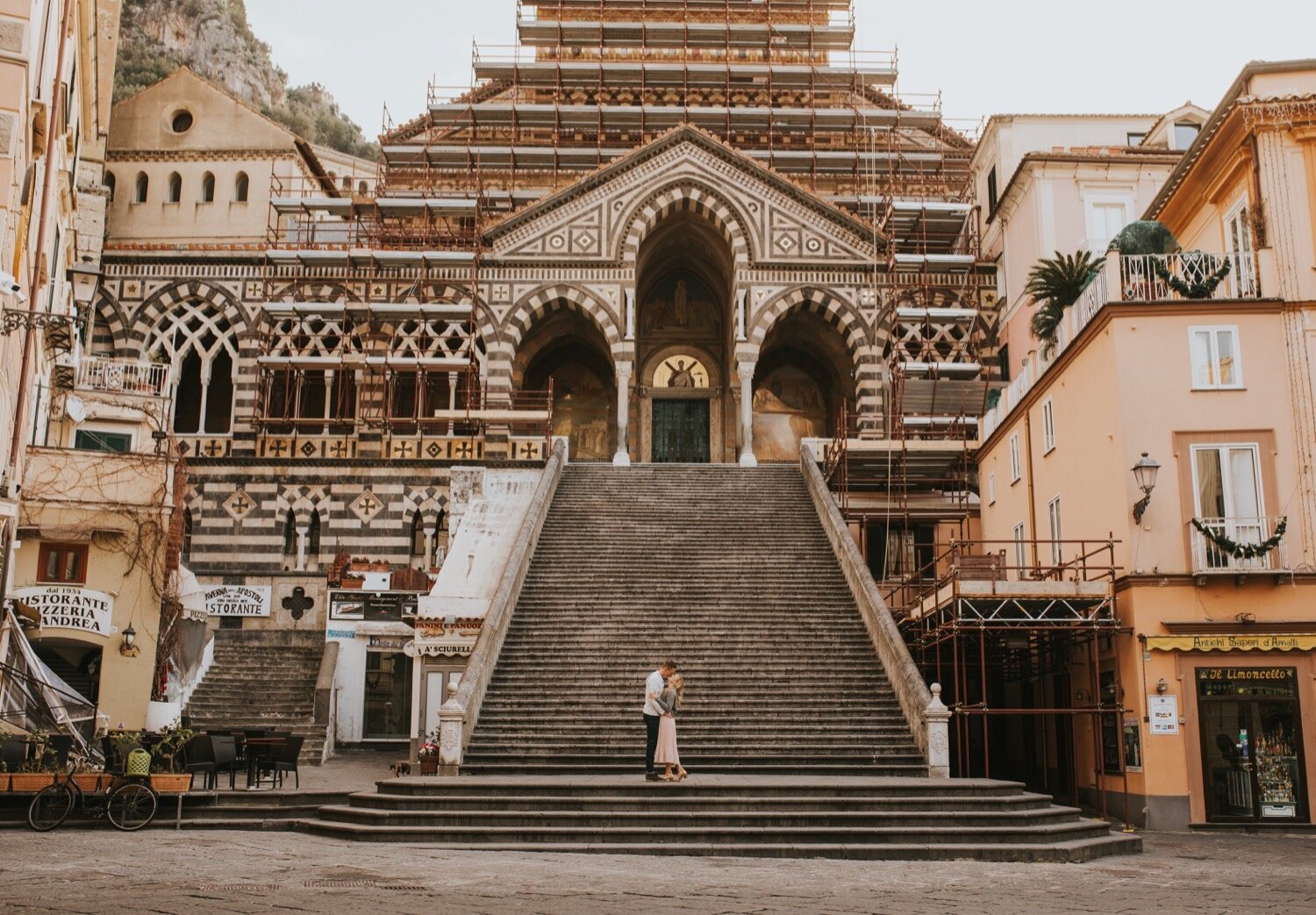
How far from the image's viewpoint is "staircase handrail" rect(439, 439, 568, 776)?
18188mm

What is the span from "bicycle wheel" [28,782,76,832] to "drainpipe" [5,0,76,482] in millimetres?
7034

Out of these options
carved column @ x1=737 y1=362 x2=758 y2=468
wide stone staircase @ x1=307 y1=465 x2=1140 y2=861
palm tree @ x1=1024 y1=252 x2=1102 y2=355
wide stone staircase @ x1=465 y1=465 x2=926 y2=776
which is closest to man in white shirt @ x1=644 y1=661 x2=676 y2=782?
wide stone staircase @ x1=307 y1=465 x2=1140 y2=861

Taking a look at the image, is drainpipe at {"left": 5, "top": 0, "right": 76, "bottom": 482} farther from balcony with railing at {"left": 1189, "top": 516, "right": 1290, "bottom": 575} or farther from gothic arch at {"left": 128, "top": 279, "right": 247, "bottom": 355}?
balcony with railing at {"left": 1189, "top": 516, "right": 1290, "bottom": 575}

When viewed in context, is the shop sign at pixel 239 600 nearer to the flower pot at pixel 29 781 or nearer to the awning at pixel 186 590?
the awning at pixel 186 590

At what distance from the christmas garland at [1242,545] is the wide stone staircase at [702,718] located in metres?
5.15

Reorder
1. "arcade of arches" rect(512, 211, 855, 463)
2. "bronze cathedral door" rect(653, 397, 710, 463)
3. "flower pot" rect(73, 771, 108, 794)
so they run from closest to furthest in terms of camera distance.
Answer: "flower pot" rect(73, 771, 108, 794), "arcade of arches" rect(512, 211, 855, 463), "bronze cathedral door" rect(653, 397, 710, 463)

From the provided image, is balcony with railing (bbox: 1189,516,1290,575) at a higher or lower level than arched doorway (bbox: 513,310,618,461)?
lower

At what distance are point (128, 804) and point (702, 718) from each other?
320 inches

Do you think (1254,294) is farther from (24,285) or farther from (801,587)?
(24,285)

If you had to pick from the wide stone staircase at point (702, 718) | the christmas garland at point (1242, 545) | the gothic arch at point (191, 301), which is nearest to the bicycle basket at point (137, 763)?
the wide stone staircase at point (702, 718)

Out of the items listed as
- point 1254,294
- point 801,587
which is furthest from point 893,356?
point 1254,294

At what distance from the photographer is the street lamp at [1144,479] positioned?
747 inches

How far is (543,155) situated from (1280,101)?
25.4m

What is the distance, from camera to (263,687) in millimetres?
27000
